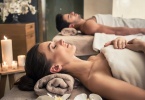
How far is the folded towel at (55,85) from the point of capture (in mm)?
974

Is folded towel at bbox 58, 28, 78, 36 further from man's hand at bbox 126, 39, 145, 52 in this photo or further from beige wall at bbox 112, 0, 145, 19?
beige wall at bbox 112, 0, 145, 19

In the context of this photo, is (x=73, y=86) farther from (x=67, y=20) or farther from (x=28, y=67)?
(x=67, y=20)

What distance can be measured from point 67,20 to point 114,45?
1191mm

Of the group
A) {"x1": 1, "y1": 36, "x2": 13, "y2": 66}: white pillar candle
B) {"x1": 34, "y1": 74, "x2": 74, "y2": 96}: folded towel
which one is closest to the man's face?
{"x1": 1, "y1": 36, "x2": 13, "y2": 66}: white pillar candle

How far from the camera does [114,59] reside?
1002 millimetres

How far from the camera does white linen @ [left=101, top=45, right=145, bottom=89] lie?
923mm

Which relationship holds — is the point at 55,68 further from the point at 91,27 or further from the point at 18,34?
the point at 18,34

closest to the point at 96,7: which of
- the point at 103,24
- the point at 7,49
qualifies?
the point at 103,24

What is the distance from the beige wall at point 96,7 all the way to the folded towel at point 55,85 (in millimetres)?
2454

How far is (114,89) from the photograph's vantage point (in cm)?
89

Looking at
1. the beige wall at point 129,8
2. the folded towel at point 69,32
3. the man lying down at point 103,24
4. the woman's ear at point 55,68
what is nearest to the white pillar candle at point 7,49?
the folded towel at point 69,32

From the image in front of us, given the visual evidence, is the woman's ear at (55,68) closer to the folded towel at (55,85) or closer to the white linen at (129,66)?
the folded towel at (55,85)

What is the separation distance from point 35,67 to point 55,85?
6.8 inches

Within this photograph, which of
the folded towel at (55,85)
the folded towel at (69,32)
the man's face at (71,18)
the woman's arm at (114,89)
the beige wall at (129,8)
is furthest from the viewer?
the beige wall at (129,8)
